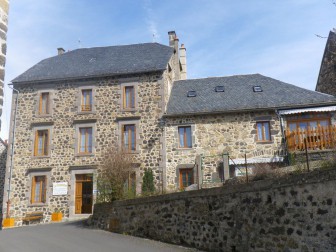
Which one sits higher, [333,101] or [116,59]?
[116,59]

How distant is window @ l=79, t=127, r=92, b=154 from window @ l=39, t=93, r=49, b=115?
2.26m

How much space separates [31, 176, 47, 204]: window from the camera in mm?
17781

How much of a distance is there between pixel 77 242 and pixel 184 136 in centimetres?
841

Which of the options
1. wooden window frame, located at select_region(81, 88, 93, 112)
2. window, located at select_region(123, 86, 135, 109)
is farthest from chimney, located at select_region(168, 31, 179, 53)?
wooden window frame, located at select_region(81, 88, 93, 112)

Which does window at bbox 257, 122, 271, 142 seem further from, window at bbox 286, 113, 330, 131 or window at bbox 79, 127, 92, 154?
window at bbox 79, 127, 92, 154

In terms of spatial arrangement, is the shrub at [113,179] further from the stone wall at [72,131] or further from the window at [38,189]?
the window at [38,189]

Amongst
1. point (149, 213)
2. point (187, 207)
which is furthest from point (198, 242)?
point (149, 213)

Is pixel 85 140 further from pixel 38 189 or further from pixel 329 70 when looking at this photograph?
pixel 329 70

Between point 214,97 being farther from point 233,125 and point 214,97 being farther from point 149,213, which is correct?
point 149,213

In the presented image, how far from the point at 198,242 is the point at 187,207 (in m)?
0.99

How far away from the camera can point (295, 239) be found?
731cm

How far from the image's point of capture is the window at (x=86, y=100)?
18705 mm

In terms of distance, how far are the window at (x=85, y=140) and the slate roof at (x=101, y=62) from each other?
2.85 metres

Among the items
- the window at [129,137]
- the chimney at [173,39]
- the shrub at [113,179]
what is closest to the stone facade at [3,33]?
the shrub at [113,179]
